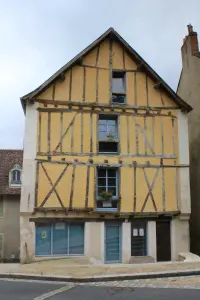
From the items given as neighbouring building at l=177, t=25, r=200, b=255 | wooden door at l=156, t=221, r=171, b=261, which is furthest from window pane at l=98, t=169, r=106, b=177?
neighbouring building at l=177, t=25, r=200, b=255

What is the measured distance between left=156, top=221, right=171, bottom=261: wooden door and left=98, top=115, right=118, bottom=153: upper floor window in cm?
353

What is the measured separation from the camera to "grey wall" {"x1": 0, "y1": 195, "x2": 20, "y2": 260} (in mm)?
19453

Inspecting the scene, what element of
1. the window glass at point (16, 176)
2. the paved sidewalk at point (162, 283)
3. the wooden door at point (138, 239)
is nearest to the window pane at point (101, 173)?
the wooden door at point (138, 239)

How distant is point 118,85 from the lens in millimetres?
Answer: 14977

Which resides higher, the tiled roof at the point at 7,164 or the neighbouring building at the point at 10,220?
the tiled roof at the point at 7,164

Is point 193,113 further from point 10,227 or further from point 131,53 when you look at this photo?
point 10,227

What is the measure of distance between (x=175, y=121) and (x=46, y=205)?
631 centimetres

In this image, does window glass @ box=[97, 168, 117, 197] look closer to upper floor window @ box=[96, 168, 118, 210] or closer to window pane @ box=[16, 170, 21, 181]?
upper floor window @ box=[96, 168, 118, 210]

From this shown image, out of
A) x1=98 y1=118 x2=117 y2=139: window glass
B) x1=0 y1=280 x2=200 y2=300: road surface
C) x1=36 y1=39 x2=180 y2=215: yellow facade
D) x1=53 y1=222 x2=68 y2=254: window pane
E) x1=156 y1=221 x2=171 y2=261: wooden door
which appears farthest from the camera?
x1=98 y1=118 x2=117 y2=139: window glass

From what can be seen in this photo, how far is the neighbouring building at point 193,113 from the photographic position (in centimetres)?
1585

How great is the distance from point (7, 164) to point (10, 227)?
13.0 ft

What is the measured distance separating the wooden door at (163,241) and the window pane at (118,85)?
564 centimetres

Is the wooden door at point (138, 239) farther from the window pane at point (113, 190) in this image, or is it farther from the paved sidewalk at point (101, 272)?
the paved sidewalk at point (101, 272)

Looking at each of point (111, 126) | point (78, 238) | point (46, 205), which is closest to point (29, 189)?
point (46, 205)
